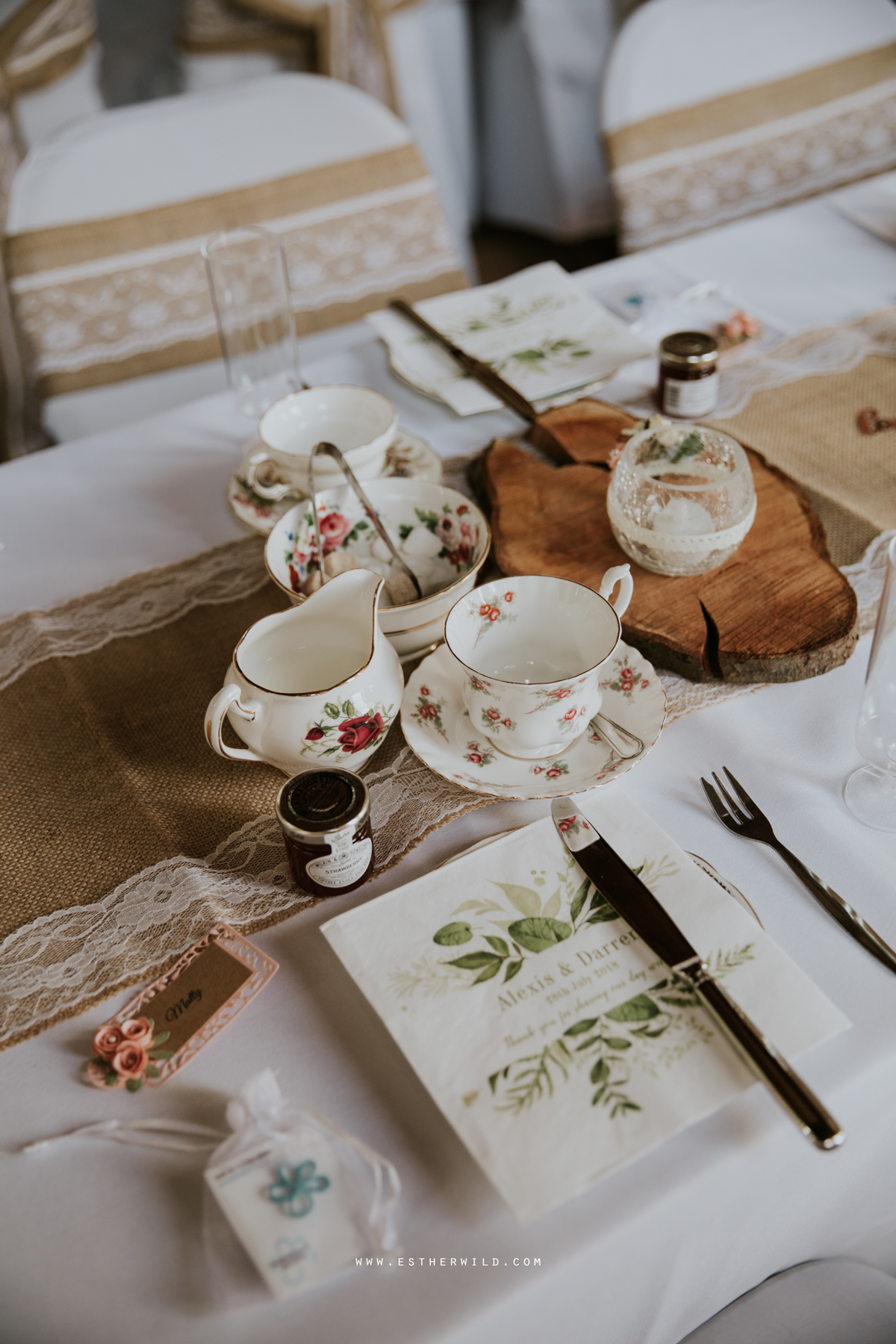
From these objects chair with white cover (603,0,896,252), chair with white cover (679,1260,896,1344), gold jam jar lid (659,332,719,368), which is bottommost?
chair with white cover (679,1260,896,1344)

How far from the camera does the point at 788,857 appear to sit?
64cm

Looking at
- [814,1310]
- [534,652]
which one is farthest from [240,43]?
[814,1310]

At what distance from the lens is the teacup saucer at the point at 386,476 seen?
958 mm

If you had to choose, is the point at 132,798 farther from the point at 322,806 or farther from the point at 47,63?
the point at 47,63

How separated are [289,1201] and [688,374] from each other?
857mm

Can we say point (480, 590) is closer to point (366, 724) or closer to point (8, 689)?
point (366, 724)

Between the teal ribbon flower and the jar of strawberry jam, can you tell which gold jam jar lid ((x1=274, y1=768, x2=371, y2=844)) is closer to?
the jar of strawberry jam

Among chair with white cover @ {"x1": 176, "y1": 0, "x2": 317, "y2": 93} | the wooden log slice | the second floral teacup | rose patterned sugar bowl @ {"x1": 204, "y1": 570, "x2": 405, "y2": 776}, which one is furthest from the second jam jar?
chair with white cover @ {"x1": 176, "y1": 0, "x2": 317, "y2": 93}

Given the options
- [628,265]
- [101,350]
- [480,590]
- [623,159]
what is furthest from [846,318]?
[101,350]

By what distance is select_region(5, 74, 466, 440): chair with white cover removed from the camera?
4.72 ft

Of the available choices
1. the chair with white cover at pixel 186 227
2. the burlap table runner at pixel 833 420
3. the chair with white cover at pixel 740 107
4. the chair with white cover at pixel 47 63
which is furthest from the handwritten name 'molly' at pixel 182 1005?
the chair with white cover at pixel 47 63

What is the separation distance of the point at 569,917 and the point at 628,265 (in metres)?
1.03

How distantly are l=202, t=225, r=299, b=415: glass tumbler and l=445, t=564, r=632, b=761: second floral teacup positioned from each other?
565mm

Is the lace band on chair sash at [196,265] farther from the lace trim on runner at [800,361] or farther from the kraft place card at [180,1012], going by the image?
the kraft place card at [180,1012]
